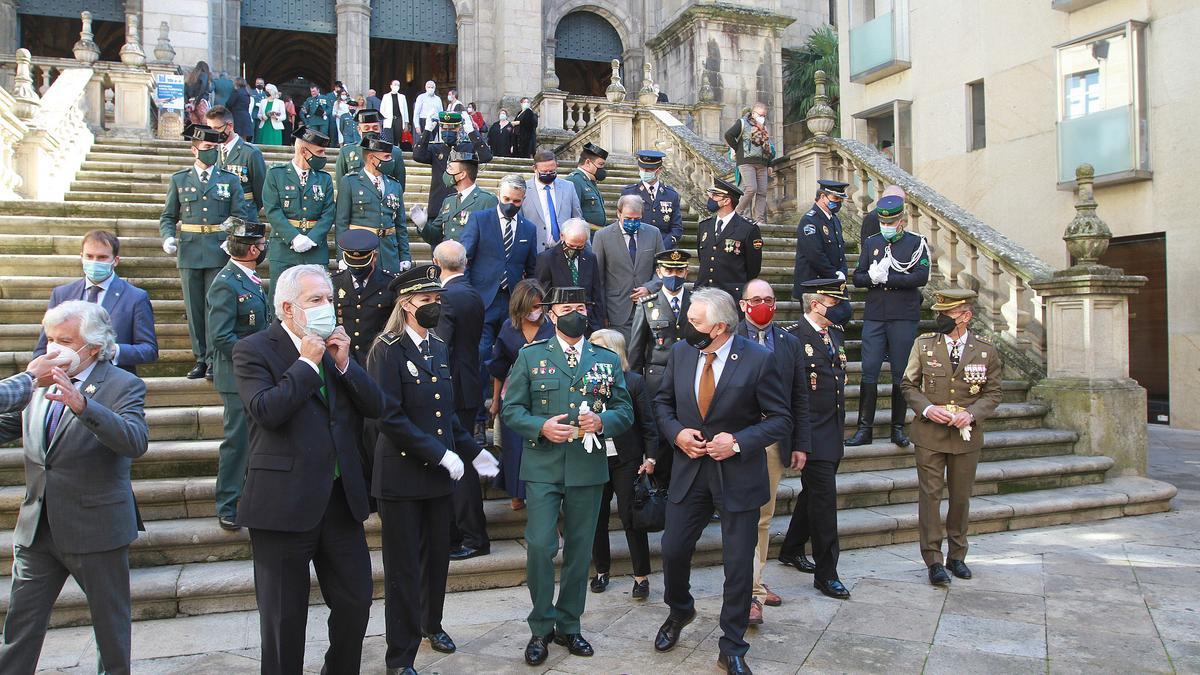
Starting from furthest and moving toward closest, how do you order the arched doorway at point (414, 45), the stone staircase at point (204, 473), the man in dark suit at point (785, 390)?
the arched doorway at point (414, 45) → the stone staircase at point (204, 473) → the man in dark suit at point (785, 390)

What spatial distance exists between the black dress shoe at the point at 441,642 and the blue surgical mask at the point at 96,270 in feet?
10.2

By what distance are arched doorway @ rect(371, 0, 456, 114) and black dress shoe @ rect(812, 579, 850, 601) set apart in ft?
67.2

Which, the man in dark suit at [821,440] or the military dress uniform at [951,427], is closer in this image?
the man in dark suit at [821,440]

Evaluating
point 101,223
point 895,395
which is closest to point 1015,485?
point 895,395

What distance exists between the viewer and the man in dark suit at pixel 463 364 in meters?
5.90

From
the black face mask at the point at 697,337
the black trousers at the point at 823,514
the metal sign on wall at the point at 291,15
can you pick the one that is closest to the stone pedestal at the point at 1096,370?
the black trousers at the point at 823,514

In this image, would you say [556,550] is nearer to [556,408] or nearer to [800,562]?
[556,408]

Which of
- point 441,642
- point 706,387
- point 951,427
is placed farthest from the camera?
point 951,427

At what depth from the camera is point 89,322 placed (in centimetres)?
389

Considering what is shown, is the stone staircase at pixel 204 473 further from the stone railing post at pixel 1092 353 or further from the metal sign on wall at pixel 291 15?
the metal sign on wall at pixel 291 15

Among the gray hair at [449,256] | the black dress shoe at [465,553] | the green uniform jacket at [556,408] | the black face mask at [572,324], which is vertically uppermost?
the gray hair at [449,256]

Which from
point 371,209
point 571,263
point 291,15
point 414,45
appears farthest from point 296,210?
point 414,45

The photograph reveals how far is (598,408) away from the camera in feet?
16.5

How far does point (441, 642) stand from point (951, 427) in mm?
3685
